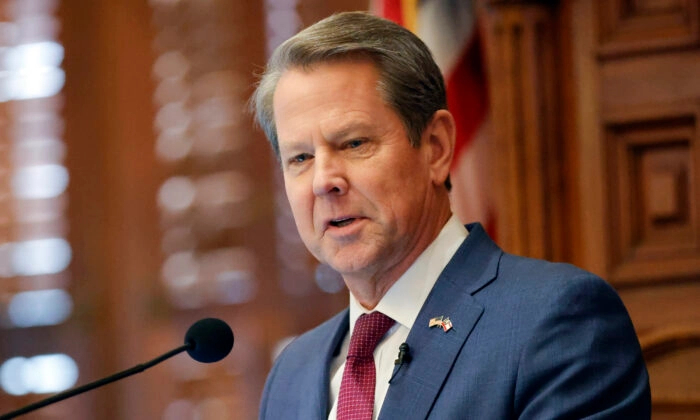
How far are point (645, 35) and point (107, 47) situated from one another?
252cm

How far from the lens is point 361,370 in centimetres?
199

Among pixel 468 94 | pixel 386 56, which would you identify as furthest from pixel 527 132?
pixel 386 56

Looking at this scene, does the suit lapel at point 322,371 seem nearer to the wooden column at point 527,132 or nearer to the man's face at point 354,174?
the man's face at point 354,174

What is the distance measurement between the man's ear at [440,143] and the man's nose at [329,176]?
0.22 m

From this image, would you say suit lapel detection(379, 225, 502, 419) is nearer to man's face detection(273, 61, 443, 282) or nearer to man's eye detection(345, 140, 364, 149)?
man's face detection(273, 61, 443, 282)

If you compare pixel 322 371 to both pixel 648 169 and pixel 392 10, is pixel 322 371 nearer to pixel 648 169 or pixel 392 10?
pixel 648 169

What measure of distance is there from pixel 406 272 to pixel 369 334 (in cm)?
14

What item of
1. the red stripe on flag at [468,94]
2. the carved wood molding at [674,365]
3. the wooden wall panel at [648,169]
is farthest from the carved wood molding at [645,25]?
the carved wood molding at [674,365]

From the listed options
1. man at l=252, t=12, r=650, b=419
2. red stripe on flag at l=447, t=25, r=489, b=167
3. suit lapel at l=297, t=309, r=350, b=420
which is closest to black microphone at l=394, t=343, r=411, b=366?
man at l=252, t=12, r=650, b=419

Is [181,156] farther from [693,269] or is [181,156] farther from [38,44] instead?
[693,269]

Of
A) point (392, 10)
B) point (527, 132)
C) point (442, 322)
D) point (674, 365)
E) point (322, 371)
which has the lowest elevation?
point (674, 365)

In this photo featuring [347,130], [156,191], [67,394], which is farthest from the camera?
[156,191]

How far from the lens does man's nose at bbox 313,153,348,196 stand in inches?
77.4

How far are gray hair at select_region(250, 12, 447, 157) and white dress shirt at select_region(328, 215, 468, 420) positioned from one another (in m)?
0.21
